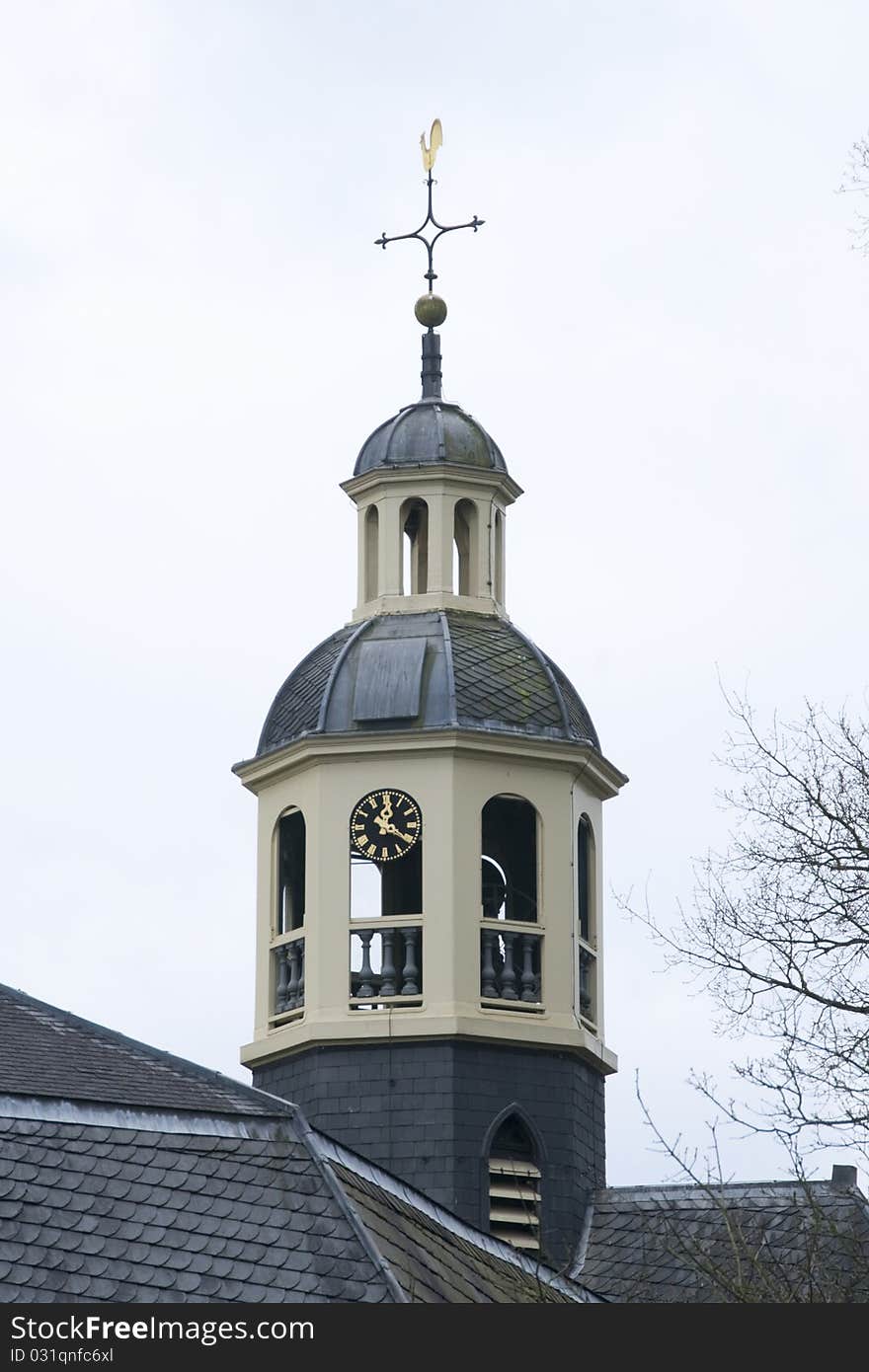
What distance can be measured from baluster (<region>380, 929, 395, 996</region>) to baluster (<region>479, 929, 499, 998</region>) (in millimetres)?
962

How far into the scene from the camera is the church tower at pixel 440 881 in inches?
1468

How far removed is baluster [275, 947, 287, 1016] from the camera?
1524 inches

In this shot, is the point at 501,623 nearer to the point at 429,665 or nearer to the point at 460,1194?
the point at 429,665

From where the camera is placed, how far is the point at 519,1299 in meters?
29.8

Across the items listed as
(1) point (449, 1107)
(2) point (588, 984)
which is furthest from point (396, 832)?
(1) point (449, 1107)

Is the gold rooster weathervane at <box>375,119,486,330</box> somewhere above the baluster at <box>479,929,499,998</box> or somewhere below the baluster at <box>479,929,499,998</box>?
above

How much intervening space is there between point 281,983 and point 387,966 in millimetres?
1514

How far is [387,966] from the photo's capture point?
37938mm

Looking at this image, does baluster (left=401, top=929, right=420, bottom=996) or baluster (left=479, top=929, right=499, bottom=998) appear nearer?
baluster (left=401, top=929, right=420, bottom=996)

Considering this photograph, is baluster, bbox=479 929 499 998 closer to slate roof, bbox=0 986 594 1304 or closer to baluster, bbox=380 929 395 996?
baluster, bbox=380 929 395 996

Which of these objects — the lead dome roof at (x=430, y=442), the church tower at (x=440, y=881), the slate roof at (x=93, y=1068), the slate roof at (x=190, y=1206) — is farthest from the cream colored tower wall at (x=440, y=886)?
the slate roof at (x=190, y=1206)

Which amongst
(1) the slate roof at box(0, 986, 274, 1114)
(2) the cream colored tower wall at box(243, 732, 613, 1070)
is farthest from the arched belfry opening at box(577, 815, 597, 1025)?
(1) the slate roof at box(0, 986, 274, 1114)

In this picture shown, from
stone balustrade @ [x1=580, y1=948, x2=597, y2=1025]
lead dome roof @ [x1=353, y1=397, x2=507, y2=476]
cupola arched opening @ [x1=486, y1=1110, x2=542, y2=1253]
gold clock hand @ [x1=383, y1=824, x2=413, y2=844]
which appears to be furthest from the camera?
lead dome roof @ [x1=353, y1=397, x2=507, y2=476]
